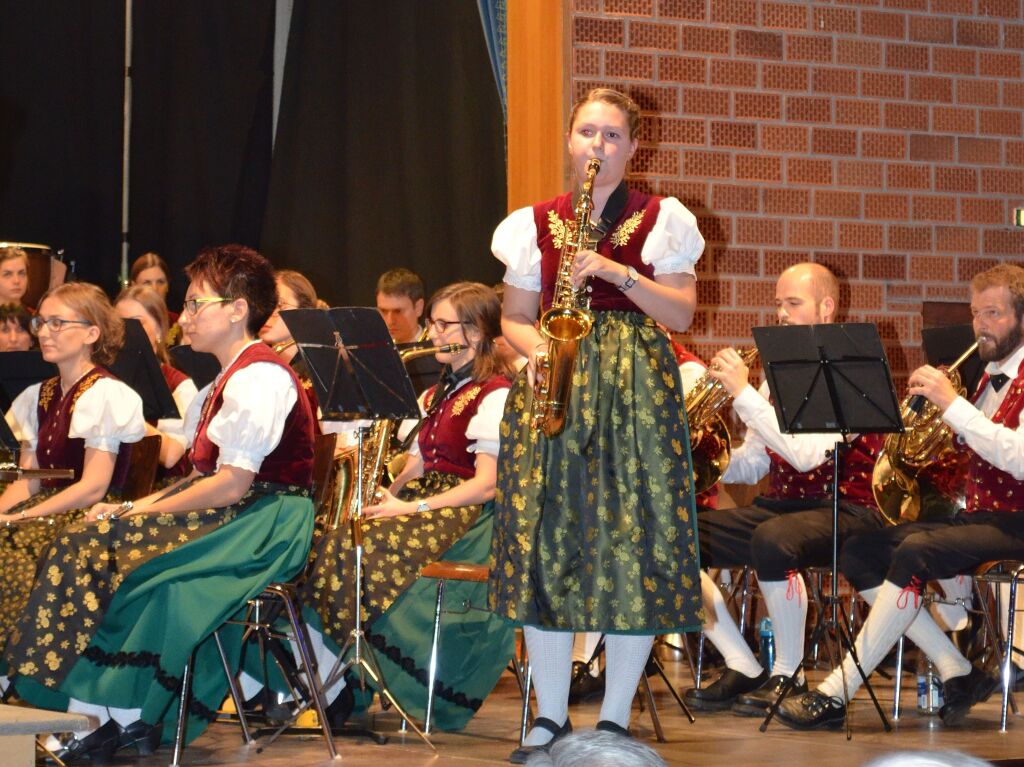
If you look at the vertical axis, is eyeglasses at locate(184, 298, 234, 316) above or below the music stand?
above

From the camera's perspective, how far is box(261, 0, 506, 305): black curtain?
8.20m

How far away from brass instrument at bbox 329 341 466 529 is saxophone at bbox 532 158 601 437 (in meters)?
1.11

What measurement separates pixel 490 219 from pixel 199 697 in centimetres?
450

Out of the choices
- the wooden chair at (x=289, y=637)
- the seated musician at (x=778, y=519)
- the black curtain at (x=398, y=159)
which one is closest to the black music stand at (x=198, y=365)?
the wooden chair at (x=289, y=637)

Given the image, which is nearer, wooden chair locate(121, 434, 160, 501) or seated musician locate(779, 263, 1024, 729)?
seated musician locate(779, 263, 1024, 729)

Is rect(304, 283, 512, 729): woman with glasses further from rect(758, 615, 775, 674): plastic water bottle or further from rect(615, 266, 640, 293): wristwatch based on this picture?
rect(758, 615, 775, 674): plastic water bottle

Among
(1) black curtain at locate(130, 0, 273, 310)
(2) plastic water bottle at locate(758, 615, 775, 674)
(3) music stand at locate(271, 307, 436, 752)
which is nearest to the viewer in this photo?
(3) music stand at locate(271, 307, 436, 752)

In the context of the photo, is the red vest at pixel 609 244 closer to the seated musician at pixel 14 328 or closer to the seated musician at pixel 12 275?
the seated musician at pixel 14 328

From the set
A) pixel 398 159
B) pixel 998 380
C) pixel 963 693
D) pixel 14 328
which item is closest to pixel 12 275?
pixel 14 328

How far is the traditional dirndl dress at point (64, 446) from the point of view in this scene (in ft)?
13.8

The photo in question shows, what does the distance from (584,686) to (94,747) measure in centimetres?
181

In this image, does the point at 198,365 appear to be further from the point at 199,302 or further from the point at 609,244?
the point at 609,244

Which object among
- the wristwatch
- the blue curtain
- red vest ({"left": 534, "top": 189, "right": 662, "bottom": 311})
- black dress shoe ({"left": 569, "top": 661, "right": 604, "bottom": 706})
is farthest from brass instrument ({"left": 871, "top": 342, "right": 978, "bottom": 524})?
the blue curtain

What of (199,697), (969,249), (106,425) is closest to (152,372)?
(106,425)
